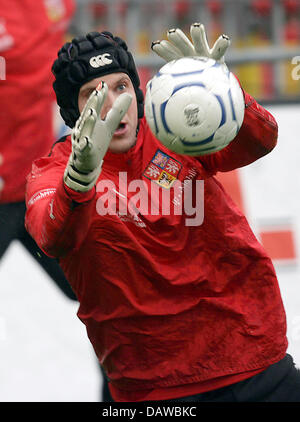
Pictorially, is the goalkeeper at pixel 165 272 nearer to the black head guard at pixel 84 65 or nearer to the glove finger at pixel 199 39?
the black head guard at pixel 84 65

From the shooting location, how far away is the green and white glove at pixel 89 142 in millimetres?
2281

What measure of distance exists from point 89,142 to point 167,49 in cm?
47

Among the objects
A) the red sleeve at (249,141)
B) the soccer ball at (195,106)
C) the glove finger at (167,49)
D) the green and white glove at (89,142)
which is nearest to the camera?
the green and white glove at (89,142)

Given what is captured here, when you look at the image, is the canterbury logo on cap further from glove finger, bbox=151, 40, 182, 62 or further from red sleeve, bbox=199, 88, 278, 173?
red sleeve, bbox=199, 88, 278, 173

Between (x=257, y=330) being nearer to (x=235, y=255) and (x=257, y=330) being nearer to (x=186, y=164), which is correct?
(x=235, y=255)

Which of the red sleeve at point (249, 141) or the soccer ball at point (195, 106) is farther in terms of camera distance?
the red sleeve at point (249, 141)

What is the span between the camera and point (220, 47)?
2.48 metres

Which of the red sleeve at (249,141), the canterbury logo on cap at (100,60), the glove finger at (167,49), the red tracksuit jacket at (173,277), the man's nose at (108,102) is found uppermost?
the glove finger at (167,49)

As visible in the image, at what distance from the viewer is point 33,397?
4.53 m

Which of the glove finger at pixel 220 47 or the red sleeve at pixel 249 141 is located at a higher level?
the glove finger at pixel 220 47

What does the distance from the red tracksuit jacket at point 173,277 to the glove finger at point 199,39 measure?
0.88 feet

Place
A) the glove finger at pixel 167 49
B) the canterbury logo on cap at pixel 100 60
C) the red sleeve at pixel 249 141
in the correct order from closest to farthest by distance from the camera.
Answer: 1. the glove finger at pixel 167 49
2. the red sleeve at pixel 249 141
3. the canterbury logo on cap at pixel 100 60

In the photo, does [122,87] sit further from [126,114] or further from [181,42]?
[181,42]

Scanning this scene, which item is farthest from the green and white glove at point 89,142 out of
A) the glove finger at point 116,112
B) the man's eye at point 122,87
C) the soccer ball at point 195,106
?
the man's eye at point 122,87
